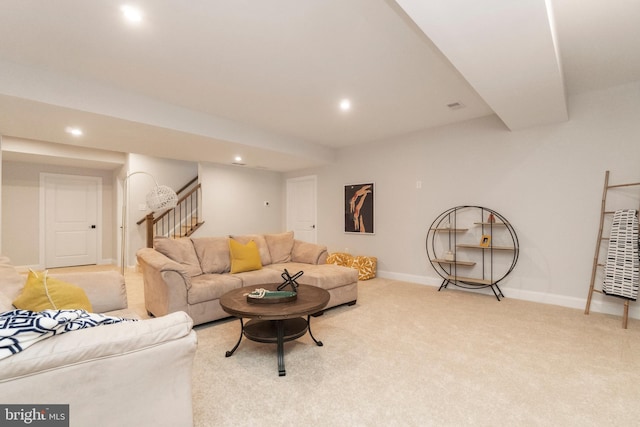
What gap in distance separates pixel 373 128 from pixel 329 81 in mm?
1853

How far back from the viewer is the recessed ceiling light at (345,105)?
3.75m

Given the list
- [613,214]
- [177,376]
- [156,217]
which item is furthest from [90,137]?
[613,214]

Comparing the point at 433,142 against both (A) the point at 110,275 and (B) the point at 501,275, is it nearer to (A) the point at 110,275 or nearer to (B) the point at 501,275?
(B) the point at 501,275

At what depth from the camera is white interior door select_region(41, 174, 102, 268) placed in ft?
20.9

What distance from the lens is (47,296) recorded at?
1666mm

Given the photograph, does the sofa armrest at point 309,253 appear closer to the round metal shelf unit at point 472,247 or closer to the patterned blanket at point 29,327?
the round metal shelf unit at point 472,247

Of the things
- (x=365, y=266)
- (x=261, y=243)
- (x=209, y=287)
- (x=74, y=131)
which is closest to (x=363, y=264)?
(x=365, y=266)

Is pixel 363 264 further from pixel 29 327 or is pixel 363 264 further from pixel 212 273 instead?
pixel 29 327

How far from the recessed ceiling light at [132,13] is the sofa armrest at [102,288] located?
1884 millimetres

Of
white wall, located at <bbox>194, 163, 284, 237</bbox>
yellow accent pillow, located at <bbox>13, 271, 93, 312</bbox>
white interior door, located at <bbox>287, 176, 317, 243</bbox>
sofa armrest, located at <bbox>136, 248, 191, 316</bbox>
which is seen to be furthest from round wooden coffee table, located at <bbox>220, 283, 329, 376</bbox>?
white wall, located at <bbox>194, 163, 284, 237</bbox>

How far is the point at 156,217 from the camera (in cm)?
647

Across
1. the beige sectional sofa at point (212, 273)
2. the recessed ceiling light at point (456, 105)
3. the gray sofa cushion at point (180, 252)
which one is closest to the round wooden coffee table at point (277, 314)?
the beige sectional sofa at point (212, 273)
